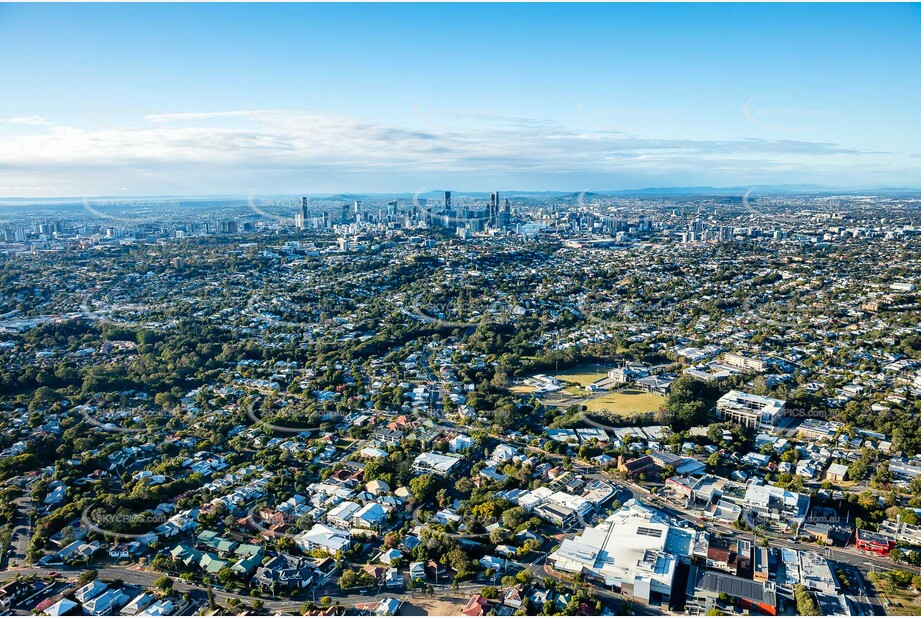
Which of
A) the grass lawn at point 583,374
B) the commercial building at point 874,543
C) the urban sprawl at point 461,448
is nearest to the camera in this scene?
the urban sprawl at point 461,448

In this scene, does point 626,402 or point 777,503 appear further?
point 626,402

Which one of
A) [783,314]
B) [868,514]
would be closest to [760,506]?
[868,514]

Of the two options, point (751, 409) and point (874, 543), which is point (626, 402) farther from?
point (874, 543)

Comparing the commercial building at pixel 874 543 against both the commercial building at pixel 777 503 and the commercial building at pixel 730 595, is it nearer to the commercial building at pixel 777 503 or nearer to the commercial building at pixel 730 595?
the commercial building at pixel 777 503

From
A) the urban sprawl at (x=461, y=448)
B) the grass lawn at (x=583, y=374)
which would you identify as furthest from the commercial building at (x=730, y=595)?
the grass lawn at (x=583, y=374)

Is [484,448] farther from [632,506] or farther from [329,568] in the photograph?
[329,568]

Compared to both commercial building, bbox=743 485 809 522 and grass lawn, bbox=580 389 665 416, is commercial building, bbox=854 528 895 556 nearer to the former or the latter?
commercial building, bbox=743 485 809 522

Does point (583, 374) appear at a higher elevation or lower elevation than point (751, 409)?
lower

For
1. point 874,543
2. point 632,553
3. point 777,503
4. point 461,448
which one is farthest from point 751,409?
point 632,553

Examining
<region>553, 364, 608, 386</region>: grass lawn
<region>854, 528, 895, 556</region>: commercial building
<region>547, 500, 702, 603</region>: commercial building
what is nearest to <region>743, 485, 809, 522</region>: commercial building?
<region>854, 528, 895, 556</region>: commercial building
